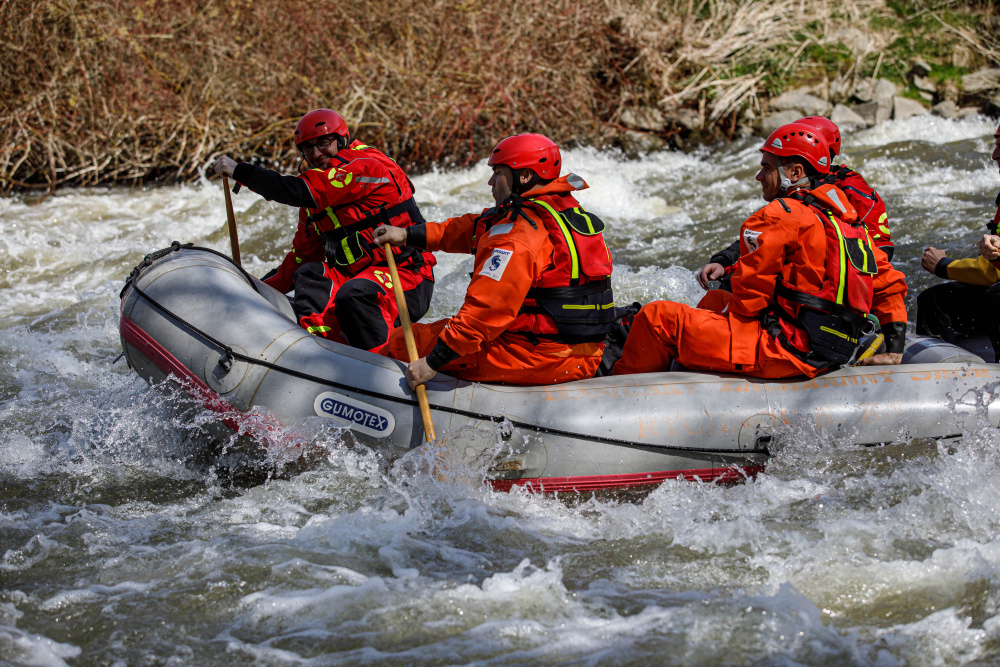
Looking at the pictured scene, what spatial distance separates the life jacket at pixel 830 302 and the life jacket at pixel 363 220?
6.41ft

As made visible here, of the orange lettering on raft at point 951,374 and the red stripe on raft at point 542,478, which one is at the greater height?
the orange lettering on raft at point 951,374

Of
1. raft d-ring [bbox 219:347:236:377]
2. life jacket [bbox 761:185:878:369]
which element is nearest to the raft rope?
raft d-ring [bbox 219:347:236:377]

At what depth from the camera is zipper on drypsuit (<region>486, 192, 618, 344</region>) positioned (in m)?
3.66

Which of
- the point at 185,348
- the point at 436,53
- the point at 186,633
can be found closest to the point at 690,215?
the point at 436,53

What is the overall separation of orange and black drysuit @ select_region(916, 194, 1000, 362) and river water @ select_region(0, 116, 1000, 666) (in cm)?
106

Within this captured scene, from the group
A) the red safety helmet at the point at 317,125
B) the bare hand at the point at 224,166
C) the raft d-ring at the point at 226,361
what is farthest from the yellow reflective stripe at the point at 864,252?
the bare hand at the point at 224,166

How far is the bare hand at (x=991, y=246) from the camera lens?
175 inches

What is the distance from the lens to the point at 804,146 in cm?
389

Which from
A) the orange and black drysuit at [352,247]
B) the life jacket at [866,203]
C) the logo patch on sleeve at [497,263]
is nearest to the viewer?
the logo patch on sleeve at [497,263]

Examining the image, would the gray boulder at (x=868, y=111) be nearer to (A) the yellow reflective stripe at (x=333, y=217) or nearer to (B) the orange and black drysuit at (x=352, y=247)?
(B) the orange and black drysuit at (x=352, y=247)

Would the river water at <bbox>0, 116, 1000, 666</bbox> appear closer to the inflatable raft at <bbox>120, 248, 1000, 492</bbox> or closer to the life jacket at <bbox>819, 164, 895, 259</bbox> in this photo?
the inflatable raft at <bbox>120, 248, 1000, 492</bbox>

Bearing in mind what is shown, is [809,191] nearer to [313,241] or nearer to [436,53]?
[313,241]

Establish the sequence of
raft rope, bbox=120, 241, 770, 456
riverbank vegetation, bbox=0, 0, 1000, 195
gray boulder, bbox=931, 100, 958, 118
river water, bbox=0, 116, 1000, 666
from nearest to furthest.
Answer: river water, bbox=0, 116, 1000, 666
raft rope, bbox=120, 241, 770, 456
riverbank vegetation, bbox=0, 0, 1000, 195
gray boulder, bbox=931, 100, 958, 118

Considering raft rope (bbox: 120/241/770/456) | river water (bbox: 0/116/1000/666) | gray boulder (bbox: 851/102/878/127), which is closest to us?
river water (bbox: 0/116/1000/666)
